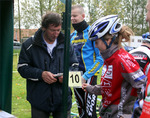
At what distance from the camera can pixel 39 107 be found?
267cm

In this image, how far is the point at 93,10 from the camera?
909 inches

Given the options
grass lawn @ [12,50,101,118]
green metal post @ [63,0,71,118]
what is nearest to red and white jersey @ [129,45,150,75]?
green metal post @ [63,0,71,118]

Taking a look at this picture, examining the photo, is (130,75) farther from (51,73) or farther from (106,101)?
(51,73)

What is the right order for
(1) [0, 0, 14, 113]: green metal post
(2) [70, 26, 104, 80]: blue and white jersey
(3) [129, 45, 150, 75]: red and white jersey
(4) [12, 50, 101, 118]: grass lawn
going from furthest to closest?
(4) [12, 50, 101, 118]: grass lawn, (2) [70, 26, 104, 80]: blue and white jersey, (1) [0, 0, 14, 113]: green metal post, (3) [129, 45, 150, 75]: red and white jersey

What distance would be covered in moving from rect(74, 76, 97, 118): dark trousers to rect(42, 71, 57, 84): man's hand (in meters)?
1.37

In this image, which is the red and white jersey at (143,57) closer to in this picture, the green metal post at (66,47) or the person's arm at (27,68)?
the green metal post at (66,47)

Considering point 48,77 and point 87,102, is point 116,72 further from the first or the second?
point 87,102

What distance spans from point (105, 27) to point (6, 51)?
4.82ft

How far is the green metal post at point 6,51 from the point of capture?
3.12 meters

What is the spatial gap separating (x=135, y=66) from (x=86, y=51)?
1.60 m

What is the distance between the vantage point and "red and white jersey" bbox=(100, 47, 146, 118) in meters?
2.21

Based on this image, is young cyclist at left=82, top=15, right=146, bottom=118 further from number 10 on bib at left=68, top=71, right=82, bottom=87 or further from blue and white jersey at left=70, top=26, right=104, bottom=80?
blue and white jersey at left=70, top=26, right=104, bottom=80

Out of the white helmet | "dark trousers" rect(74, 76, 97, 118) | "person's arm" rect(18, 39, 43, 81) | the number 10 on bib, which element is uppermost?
the white helmet

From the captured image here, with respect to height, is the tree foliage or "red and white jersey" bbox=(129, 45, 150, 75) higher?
the tree foliage
